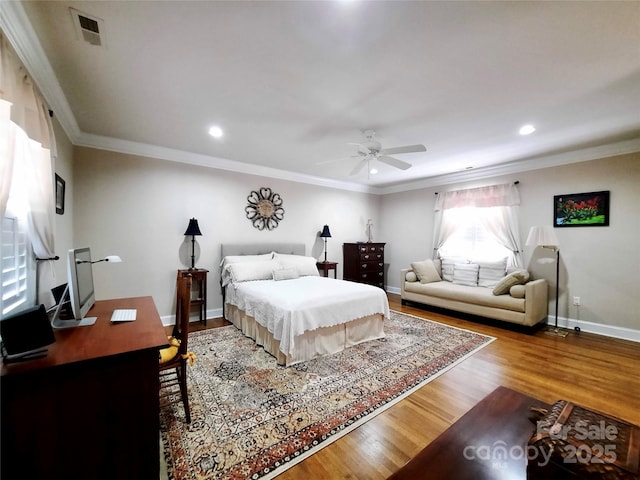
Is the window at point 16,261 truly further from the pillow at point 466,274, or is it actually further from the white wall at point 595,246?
the white wall at point 595,246

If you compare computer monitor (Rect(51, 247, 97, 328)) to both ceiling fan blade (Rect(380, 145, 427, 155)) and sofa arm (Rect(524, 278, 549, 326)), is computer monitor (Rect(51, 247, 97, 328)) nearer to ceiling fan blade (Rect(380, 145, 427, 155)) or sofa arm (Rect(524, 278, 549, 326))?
ceiling fan blade (Rect(380, 145, 427, 155))

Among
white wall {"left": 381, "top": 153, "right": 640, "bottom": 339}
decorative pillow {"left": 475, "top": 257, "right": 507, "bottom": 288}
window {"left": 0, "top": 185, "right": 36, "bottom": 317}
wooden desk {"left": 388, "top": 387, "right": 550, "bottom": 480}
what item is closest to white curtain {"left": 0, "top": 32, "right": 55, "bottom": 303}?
window {"left": 0, "top": 185, "right": 36, "bottom": 317}

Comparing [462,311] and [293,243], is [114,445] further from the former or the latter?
[462,311]

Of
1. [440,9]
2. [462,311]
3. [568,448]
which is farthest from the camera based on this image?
[462,311]

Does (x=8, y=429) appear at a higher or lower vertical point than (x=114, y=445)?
higher

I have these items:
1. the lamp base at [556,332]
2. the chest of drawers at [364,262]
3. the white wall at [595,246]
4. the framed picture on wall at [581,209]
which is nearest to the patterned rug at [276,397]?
the lamp base at [556,332]

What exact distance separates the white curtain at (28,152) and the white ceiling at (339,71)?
30 cm

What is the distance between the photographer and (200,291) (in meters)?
4.11

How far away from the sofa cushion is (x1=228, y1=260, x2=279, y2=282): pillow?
269 centimetres

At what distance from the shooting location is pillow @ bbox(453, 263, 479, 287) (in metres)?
4.79

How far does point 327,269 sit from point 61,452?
4581 mm

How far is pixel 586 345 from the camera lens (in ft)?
11.0

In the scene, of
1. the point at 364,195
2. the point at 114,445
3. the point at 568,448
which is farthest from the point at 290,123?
the point at 364,195

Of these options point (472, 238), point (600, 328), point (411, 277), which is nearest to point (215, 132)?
point (411, 277)
